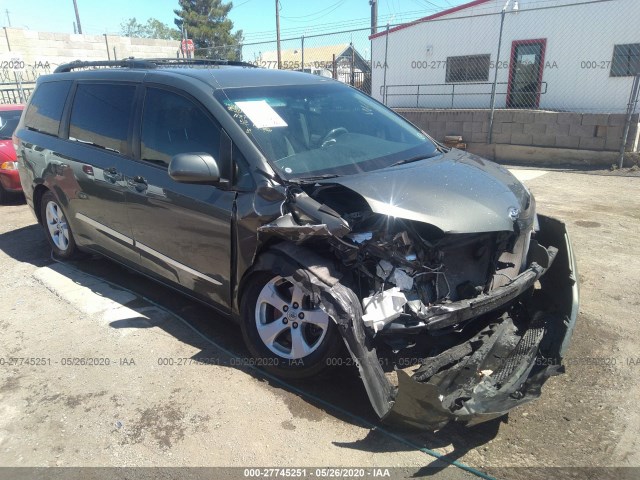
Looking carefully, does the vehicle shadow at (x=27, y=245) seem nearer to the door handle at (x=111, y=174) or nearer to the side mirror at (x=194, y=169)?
the door handle at (x=111, y=174)

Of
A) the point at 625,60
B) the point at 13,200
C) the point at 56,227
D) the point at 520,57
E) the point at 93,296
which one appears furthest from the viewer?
the point at 520,57

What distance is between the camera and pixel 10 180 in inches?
306

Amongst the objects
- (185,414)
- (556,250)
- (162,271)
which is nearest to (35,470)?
(185,414)

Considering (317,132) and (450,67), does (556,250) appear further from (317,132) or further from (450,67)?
(450,67)

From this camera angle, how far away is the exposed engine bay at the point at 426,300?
2.57m

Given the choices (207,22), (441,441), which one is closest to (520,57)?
(441,441)

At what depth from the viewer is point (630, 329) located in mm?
3727

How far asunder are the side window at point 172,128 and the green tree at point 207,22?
143 feet

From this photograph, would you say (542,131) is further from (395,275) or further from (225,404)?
(225,404)

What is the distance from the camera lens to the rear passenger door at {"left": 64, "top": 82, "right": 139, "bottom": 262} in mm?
4027

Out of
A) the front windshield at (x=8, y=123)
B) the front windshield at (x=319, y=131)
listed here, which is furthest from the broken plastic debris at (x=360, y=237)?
the front windshield at (x=8, y=123)

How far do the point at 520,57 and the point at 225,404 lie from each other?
1576 centimetres

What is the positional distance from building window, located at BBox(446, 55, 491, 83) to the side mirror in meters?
15.1

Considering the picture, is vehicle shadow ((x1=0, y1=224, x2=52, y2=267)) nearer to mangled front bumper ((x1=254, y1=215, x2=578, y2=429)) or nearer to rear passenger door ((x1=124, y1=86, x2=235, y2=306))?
rear passenger door ((x1=124, y1=86, x2=235, y2=306))
